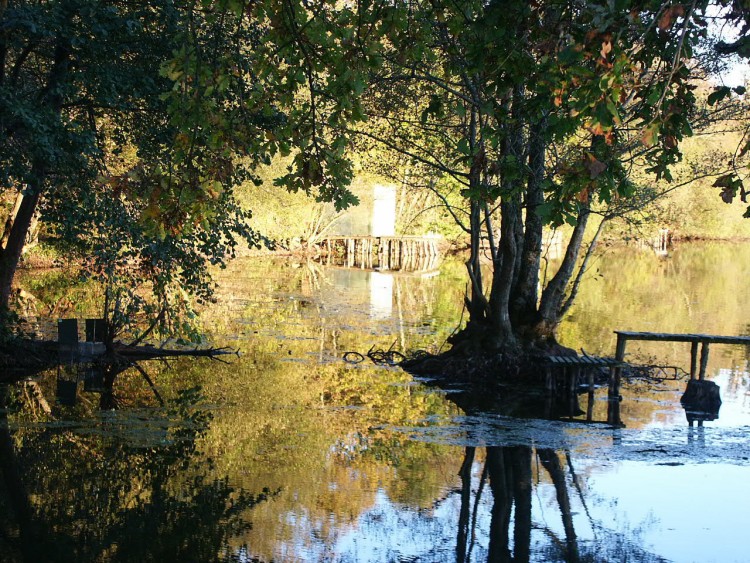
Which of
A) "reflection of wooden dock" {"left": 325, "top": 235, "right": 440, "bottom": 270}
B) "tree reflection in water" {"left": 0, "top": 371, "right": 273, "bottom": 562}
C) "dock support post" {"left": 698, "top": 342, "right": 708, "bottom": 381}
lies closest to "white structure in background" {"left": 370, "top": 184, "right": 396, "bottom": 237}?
"reflection of wooden dock" {"left": 325, "top": 235, "right": 440, "bottom": 270}

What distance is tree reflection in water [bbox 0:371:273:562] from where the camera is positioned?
730cm

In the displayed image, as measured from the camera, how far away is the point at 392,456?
34.0 ft

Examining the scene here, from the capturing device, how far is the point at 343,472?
9.62m

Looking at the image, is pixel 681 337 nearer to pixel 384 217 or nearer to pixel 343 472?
pixel 343 472

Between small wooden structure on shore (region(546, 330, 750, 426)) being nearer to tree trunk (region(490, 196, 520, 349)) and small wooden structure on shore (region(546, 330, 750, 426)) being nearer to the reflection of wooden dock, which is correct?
tree trunk (region(490, 196, 520, 349))

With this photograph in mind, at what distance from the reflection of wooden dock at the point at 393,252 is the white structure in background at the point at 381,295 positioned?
17.2ft

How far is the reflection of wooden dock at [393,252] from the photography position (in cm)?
4319

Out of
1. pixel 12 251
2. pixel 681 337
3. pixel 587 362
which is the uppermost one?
pixel 12 251

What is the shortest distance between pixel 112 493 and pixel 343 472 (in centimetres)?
221

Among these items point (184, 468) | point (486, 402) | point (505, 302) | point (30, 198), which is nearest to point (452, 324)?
point (505, 302)

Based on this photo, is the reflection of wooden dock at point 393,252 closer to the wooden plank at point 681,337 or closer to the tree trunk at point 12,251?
the wooden plank at point 681,337

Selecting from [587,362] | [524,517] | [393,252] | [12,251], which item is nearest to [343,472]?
[524,517]

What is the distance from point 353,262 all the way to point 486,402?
2972cm

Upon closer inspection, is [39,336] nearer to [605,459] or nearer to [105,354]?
[105,354]
